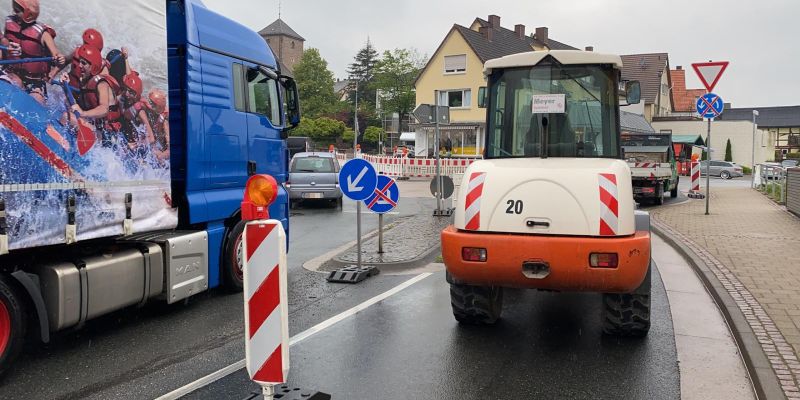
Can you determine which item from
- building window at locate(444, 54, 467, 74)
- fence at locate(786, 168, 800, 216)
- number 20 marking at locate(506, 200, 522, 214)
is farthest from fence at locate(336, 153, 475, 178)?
number 20 marking at locate(506, 200, 522, 214)

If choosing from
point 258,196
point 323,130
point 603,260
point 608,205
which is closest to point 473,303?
point 603,260

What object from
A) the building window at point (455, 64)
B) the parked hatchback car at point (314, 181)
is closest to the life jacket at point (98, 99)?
the parked hatchback car at point (314, 181)

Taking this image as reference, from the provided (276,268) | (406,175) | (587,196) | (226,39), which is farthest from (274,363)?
(406,175)

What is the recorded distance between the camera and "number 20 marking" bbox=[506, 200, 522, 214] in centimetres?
493

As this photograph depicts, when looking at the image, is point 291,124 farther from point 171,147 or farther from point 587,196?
point 587,196

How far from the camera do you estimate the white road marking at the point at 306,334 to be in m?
4.42

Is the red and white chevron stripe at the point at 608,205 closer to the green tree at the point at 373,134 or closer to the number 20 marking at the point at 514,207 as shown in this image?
the number 20 marking at the point at 514,207

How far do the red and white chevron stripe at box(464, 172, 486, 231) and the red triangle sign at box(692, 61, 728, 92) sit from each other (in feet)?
37.2

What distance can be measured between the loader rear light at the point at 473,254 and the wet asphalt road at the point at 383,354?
83cm

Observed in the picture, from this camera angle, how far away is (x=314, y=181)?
18.2 metres

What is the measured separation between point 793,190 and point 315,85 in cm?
8561

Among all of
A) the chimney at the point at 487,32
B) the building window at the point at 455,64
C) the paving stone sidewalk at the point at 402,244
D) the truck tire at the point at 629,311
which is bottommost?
the paving stone sidewalk at the point at 402,244

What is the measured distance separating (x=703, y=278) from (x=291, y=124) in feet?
18.8

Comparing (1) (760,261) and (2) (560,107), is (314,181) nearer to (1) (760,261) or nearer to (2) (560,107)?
(1) (760,261)
